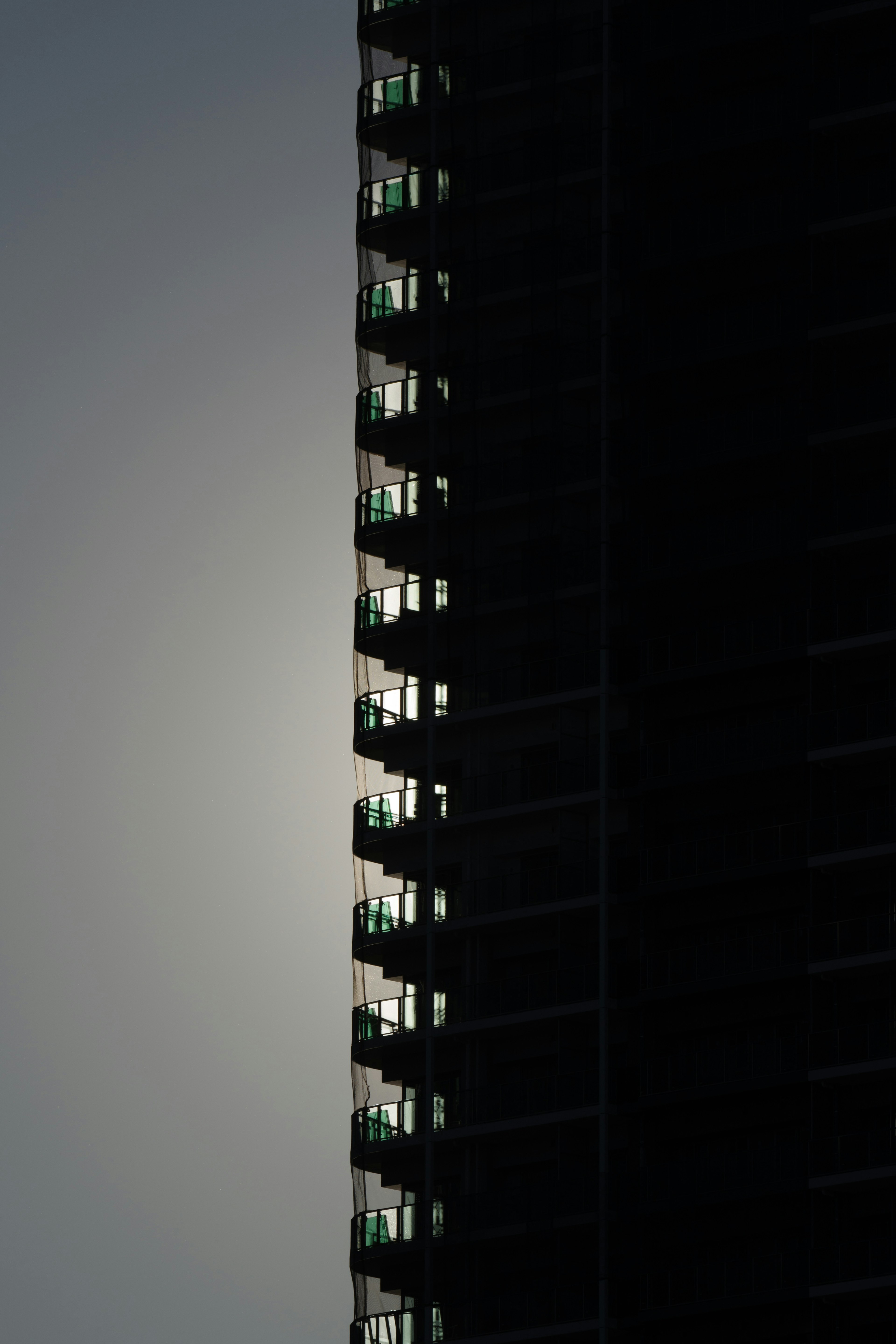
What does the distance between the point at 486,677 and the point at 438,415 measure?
7189mm

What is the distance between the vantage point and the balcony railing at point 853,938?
68.9 meters

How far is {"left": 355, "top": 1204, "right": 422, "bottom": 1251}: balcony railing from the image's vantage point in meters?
72.0

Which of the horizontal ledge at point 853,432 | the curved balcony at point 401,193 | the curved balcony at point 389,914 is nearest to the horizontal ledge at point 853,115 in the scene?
the horizontal ledge at point 853,432

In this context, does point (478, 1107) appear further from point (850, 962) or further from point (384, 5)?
point (384, 5)

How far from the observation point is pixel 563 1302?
6869cm

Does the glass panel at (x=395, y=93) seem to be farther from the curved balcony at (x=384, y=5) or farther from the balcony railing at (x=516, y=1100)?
the balcony railing at (x=516, y=1100)

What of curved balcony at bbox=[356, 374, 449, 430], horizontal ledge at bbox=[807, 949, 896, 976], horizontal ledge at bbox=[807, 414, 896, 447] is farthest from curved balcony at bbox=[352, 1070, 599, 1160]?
curved balcony at bbox=[356, 374, 449, 430]

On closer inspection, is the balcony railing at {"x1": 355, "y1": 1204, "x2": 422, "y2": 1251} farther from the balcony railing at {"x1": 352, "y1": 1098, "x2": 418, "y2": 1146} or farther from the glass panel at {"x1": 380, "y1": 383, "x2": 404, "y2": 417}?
the glass panel at {"x1": 380, "y1": 383, "x2": 404, "y2": 417}

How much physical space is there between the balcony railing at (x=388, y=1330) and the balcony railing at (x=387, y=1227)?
167 cm

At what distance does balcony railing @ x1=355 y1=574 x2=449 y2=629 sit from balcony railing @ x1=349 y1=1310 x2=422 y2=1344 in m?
15.7

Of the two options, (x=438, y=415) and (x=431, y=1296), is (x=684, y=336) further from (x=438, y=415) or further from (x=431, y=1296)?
(x=431, y=1296)

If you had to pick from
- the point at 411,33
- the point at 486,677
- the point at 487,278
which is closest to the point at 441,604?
the point at 486,677

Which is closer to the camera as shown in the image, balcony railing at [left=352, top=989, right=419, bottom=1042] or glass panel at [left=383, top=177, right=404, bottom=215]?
balcony railing at [left=352, top=989, right=419, bottom=1042]

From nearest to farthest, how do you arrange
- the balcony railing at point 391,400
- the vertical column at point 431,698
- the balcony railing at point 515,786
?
the vertical column at point 431,698 → the balcony railing at point 515,786 → the balcony railing at point 391,400
